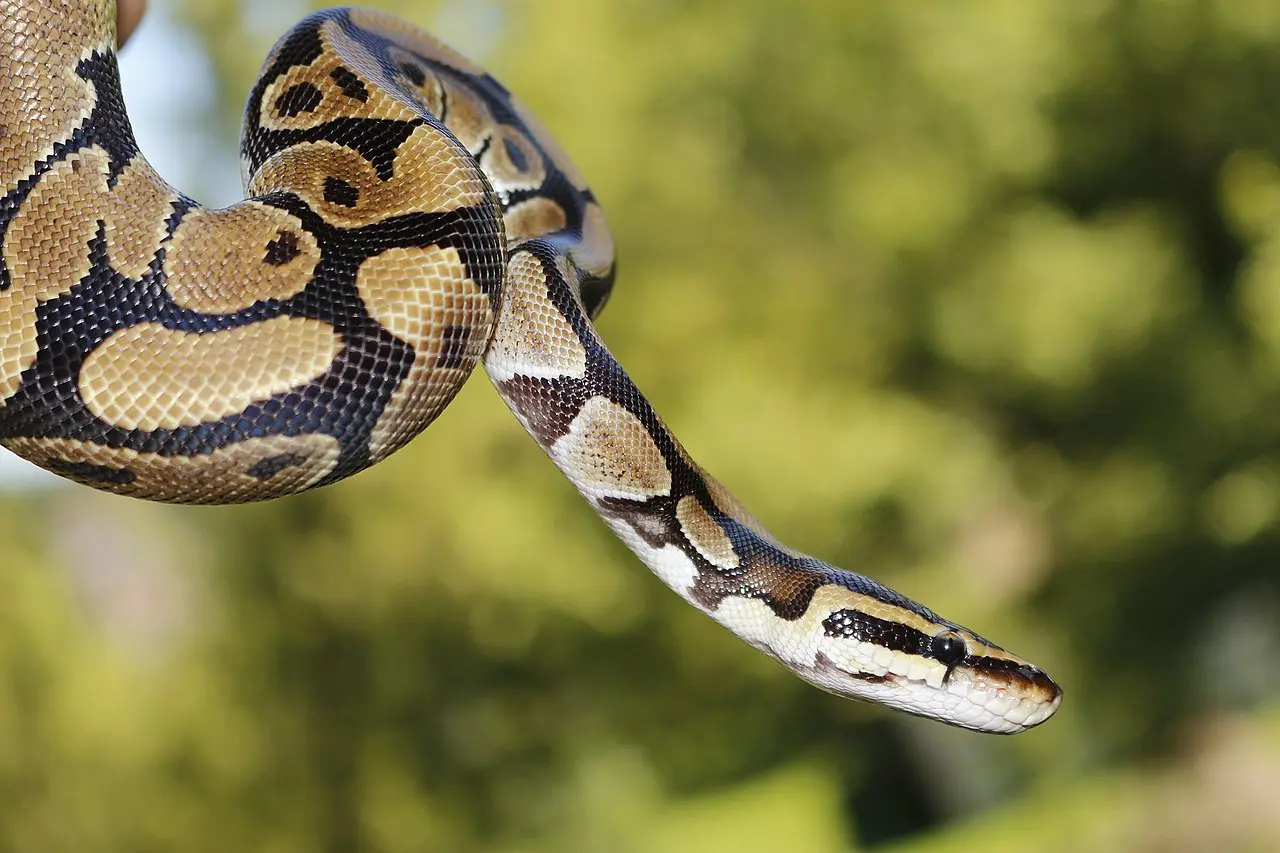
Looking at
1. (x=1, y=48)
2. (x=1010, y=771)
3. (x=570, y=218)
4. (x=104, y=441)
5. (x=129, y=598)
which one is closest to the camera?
(x=104, y=441)

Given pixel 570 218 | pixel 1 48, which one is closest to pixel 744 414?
pixel 570 218

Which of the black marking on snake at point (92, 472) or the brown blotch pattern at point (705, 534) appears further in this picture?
the brown blotch pattern at point (705, 534)

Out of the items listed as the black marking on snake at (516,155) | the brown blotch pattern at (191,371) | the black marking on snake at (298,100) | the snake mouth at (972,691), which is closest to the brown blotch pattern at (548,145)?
the black marking on snake at (516,155)

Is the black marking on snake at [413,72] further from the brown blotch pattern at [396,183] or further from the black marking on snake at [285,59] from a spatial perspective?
the brown blotch pattern at [396,183]

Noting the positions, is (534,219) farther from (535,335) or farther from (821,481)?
(821,481)

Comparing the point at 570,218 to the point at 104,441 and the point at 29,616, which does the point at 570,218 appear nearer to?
the point at 104,441

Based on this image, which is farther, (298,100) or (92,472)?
(298,100)

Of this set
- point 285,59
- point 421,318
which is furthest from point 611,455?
point 285,59
